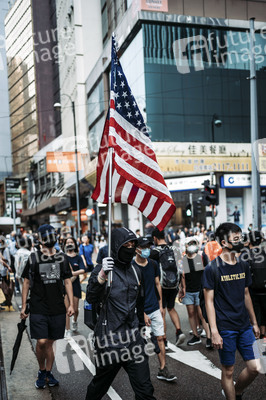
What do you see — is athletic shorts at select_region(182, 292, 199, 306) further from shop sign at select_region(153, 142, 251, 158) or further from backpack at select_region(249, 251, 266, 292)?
shop sign at select_region(153, 142, 251, 158)

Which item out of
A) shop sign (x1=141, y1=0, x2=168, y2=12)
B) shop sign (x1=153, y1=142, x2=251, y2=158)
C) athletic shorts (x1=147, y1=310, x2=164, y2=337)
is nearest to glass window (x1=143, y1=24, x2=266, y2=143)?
shop sign (x1=153, y1=142, x2=251, y2=158)

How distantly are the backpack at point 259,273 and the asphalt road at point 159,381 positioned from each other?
3.42 ft

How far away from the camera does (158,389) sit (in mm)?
4559

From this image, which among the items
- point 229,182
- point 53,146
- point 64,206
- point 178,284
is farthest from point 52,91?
point 178,284

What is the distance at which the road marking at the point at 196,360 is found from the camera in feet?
16.5

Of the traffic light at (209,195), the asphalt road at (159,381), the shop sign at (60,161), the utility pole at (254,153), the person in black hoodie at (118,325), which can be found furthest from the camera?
the shop sign at (60,161)

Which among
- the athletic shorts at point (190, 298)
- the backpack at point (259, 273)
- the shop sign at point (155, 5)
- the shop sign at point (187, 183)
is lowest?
the athletic shorts at point (190, 298)

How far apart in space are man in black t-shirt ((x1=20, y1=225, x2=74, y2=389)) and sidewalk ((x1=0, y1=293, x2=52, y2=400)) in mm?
172

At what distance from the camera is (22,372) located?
511 cm

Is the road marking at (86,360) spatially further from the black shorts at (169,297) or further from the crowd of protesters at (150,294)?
the black shorts at (169,297)

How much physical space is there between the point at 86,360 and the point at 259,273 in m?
2.67

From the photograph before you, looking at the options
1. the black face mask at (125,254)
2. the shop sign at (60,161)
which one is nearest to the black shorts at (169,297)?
the black face mask at (125,254)

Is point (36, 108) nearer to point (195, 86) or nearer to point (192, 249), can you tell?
point (195, 86)

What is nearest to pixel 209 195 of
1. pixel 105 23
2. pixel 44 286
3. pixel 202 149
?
pixel 44 286
